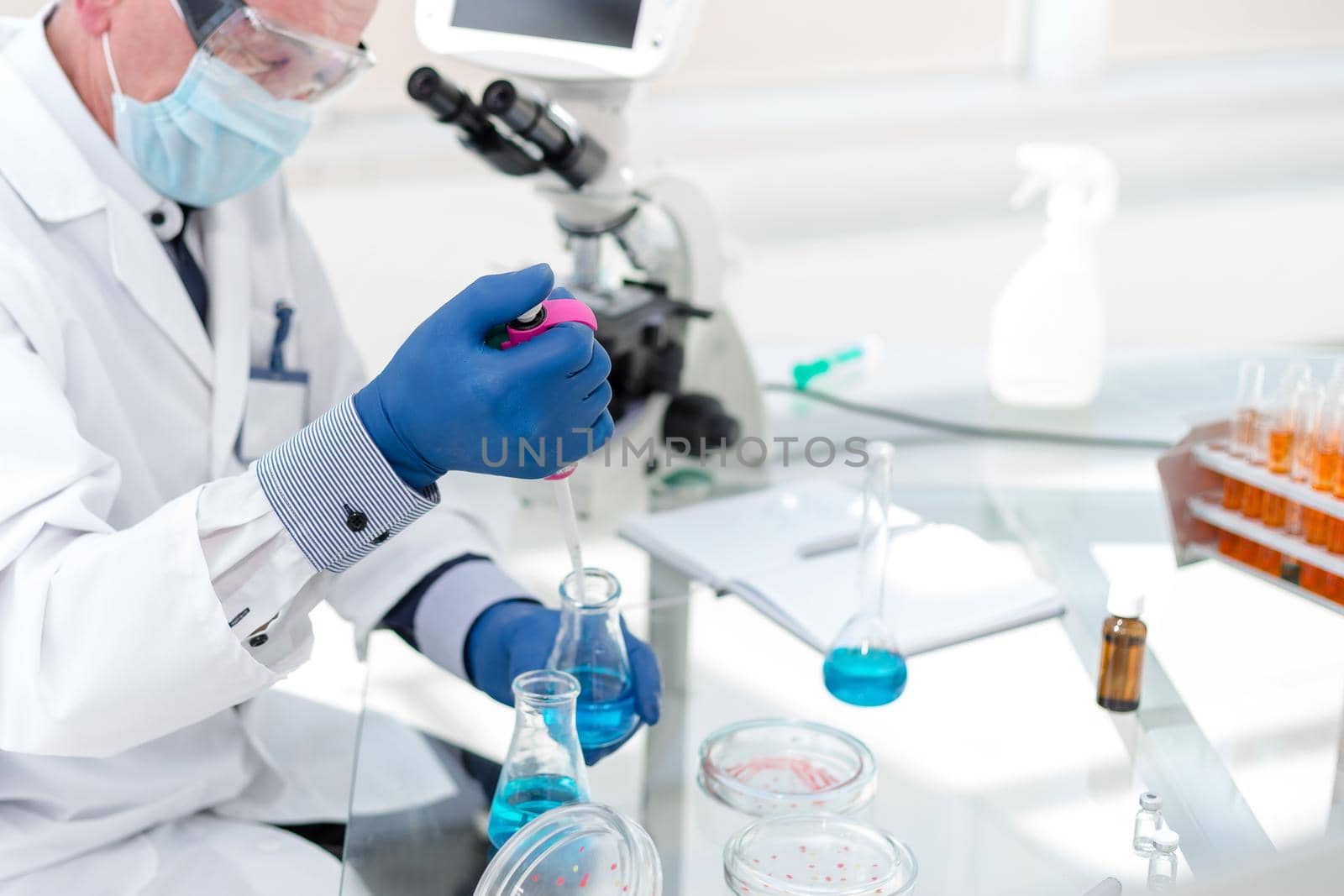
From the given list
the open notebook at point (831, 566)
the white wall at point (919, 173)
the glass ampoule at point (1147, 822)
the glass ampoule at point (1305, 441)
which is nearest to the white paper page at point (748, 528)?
the open notebook at point (831, 566)

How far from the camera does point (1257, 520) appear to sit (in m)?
1.40

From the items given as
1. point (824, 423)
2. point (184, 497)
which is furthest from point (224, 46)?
point (824, 423)

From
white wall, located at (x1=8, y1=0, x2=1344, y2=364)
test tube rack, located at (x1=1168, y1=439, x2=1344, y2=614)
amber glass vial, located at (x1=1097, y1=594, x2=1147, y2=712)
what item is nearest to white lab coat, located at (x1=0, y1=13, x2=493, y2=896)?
amber glass vial, located at (x1=1097, y1=594, x2=1147, y2=712)

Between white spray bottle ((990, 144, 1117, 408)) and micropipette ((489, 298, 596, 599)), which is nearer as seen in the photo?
micropipette ((489, 298, 596, 599))

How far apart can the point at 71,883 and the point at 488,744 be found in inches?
14.5

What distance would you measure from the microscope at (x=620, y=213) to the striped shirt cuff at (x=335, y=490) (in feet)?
1.74

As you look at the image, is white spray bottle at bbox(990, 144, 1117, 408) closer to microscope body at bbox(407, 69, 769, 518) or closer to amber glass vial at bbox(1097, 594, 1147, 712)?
microscope body at bbox(407, 69, 769, 518)

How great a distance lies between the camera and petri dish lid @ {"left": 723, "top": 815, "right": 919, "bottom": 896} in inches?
36.9

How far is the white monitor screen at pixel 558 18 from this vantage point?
58.6 inches

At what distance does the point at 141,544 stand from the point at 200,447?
37 cm

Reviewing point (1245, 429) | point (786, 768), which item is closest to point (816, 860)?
point (786, 768)

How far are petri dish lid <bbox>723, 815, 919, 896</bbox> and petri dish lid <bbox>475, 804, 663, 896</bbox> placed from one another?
0.40ft

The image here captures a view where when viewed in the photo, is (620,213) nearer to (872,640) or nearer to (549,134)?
(549,134)

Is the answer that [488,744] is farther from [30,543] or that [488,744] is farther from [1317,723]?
[1317,723]
